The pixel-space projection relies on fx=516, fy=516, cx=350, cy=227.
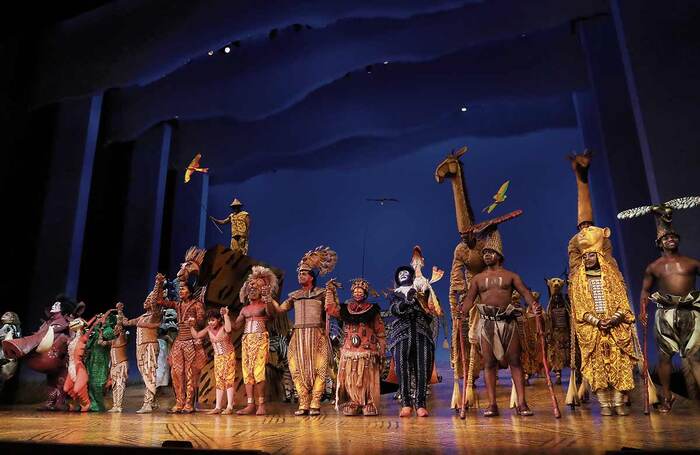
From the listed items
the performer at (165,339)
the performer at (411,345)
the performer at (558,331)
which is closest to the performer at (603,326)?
the performer at (411,345)

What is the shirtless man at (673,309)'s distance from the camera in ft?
16.3

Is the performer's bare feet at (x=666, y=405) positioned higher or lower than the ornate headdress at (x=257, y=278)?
lower

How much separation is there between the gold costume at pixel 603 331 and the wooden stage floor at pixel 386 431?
0.37 metres

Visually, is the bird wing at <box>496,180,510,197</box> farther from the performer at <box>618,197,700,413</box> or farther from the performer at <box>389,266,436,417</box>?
the performer at <box>389,266,436,417</box>

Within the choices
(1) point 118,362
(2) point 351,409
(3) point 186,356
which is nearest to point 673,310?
(2) point 351,409

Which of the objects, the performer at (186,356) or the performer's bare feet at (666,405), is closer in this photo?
the performer's bare feet at (666,405)

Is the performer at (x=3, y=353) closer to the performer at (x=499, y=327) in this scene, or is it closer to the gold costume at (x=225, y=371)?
the gold costume at (x=225, y=371)

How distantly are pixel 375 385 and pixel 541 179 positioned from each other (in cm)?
869

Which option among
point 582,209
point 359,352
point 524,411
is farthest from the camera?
point 582,209

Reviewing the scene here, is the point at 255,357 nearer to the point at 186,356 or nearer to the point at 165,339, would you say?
the point at 186,356

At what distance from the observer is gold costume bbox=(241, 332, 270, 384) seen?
576cm

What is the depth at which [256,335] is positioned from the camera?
5.85 meters

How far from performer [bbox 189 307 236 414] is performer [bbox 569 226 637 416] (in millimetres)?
3762

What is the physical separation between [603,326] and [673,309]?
84 centimetres
